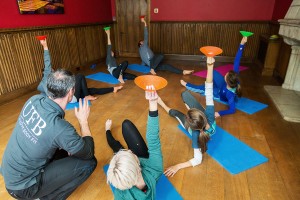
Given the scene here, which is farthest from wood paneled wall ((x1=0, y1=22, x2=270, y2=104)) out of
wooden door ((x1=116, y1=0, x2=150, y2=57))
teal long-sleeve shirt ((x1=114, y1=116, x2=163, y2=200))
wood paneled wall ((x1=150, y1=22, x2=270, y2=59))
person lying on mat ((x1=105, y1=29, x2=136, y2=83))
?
teal long-sleeve shirt ((x1=114, y1=116, x2=163, y2=200))

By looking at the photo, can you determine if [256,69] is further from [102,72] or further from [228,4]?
[102,72]

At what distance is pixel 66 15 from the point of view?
15.4 feet

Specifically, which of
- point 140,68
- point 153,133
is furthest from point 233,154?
point 140,68

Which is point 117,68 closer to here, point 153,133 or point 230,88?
point 230,88

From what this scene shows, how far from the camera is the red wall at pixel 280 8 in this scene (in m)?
4.45

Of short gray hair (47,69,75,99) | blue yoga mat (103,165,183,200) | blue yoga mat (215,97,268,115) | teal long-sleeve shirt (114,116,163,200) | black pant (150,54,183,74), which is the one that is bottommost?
blue yoga mat (103,165,183,200)

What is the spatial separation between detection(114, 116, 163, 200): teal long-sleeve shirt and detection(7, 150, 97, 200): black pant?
1.54ft

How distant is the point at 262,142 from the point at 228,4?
453cm

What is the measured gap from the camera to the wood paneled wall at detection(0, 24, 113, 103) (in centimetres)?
339

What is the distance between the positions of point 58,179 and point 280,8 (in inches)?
225

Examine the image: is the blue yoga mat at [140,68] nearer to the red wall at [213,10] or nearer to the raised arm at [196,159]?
the red wall at [213,10]

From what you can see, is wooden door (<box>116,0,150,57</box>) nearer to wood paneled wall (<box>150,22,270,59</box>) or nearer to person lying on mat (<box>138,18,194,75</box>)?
wood paneled wall (<box>150,22,270,59</box>)

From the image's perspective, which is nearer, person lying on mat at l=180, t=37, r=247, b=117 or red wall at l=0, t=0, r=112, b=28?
person lying on mat at l=180, t=37, r=247, b=117

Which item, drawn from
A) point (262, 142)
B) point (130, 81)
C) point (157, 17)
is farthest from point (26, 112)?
point (157, 17)
